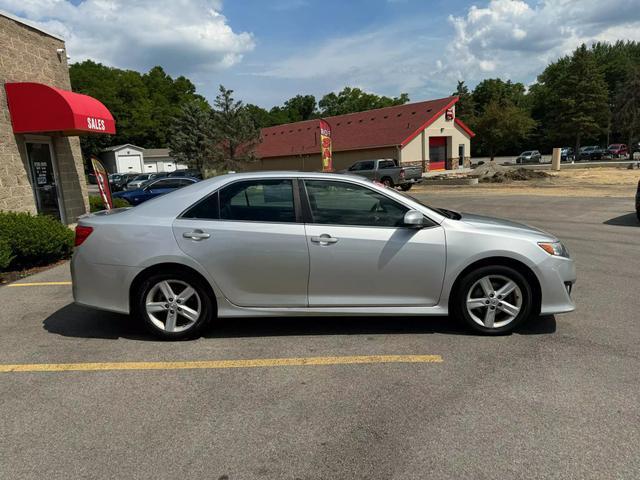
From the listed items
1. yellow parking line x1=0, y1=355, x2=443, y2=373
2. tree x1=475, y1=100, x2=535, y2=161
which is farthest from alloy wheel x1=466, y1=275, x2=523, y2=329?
tree x1=475, y1=100, x2=535, y2=161

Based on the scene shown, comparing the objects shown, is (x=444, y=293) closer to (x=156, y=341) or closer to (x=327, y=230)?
(x=327, y=230)

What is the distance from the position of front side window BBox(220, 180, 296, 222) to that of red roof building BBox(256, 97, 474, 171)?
35394mm

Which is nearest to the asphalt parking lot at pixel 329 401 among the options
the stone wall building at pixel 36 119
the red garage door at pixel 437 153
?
the stone wall building at pixel 36 119

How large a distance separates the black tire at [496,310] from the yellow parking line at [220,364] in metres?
0.59

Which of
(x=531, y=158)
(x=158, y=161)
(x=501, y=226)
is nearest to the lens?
(x=501, y=226)

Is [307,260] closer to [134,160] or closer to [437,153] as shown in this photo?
[437,153]

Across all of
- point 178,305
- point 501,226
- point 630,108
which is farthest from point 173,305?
point 630,108

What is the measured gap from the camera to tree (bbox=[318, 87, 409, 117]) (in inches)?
3334

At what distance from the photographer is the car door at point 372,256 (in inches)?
167

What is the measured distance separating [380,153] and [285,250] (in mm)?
37360

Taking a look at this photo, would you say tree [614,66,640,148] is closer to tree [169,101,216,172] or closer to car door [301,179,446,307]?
tree [169,101,216,172]

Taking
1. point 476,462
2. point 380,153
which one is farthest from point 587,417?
point 380,153

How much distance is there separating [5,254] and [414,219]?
251 inches

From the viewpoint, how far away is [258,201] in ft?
14.5
